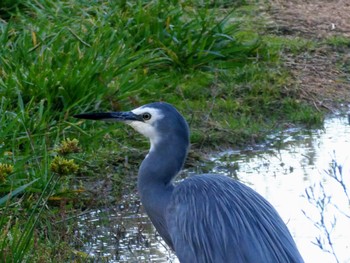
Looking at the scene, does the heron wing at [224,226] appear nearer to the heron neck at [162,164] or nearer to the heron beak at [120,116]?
the heron neck at [162,164]

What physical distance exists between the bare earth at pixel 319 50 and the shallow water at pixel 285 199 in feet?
1.51

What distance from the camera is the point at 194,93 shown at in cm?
885

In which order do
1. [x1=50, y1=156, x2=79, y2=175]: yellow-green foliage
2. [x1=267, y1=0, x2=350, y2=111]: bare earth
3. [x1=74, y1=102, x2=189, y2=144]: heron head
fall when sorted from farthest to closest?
1. [x1=267, y1=0, x2=350, y2=111]: bare earth
2. [x1=74, y1=102, x2=189, y2=144]: heron head
3. [x1=50, y1=156, x2=79, y2=175]: yellow-green foliage

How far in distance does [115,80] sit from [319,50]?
7.76 feet

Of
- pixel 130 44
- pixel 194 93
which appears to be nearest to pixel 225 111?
pixel 194 93

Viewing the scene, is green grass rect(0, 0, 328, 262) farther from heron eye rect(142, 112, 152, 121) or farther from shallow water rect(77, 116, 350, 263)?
heron eye rect(142, 112, 152, 121)

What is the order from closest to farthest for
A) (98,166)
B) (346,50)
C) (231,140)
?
(98,166) < (231,140) < (346,50)

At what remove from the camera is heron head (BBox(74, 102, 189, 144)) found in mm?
5656

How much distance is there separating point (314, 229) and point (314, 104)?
8.24ft

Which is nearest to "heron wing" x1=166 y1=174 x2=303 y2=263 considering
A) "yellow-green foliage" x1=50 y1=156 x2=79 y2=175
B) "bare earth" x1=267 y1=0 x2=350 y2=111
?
"yellow-green foliage" x1=50 y1=156 x2=79 y2=175

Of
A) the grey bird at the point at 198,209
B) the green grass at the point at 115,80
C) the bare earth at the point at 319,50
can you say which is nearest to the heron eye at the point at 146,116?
the grey bird at the point at 198,209

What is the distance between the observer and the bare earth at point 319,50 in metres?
9.20

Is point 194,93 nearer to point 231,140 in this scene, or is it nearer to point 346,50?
point 231,140

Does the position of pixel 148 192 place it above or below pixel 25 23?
above
